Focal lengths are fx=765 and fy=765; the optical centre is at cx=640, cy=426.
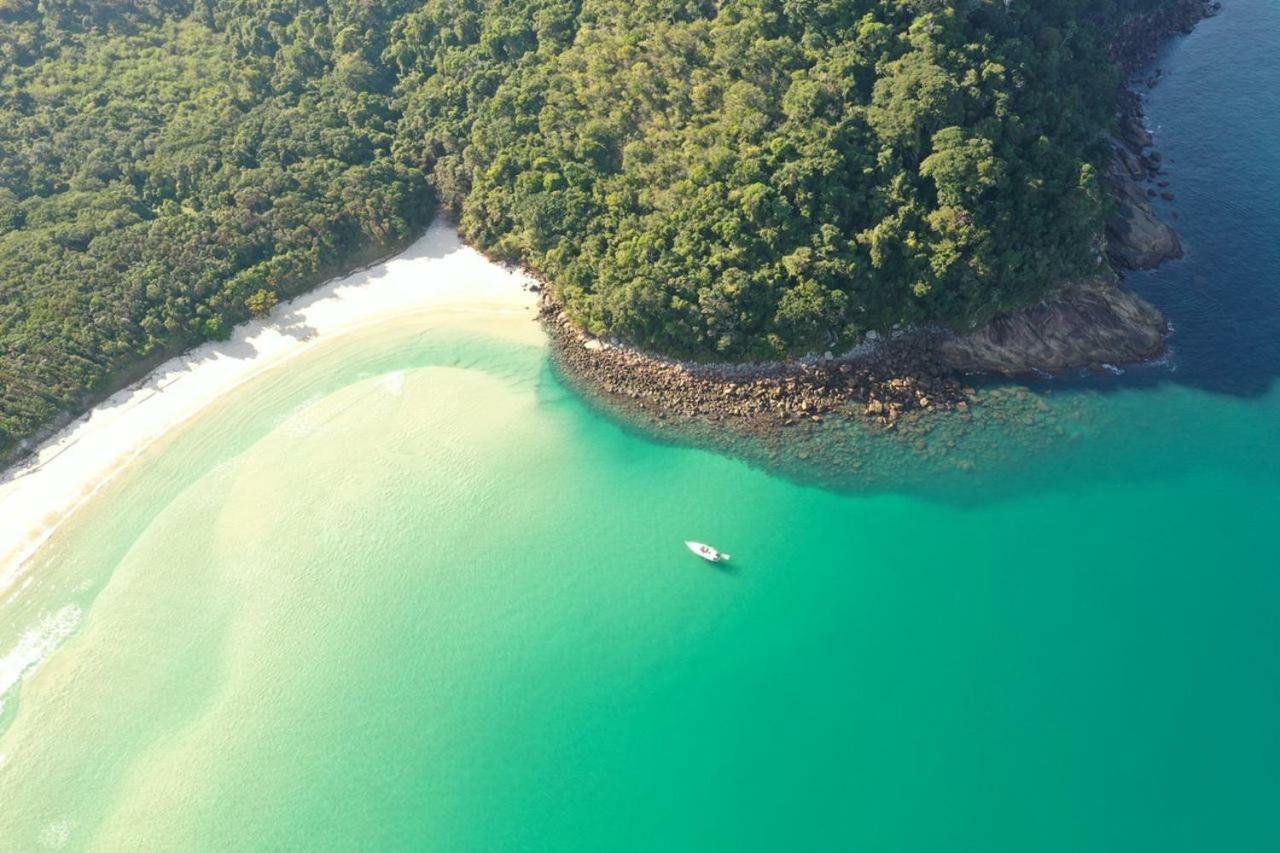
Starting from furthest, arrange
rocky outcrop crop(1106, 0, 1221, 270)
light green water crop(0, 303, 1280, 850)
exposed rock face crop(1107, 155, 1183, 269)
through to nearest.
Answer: rocky outcrop crop(1106, 0, 1221, 270) → exposed rock face crop(1107, 155, 1183, 269) → light green water crop(0, 303, 1280, 850)

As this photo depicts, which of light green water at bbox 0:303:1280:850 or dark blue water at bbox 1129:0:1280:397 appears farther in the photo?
dark blue water at bbox 1129:0:1280:397

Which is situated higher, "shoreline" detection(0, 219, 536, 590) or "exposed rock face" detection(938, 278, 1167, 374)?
"shoreline" detection(0, 219, 536, 590)

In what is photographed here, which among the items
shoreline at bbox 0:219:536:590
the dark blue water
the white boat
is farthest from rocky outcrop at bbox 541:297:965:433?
the dark blue water

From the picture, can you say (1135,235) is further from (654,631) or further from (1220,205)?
(654,631)

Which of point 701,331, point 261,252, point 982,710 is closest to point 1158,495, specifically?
point 982,710

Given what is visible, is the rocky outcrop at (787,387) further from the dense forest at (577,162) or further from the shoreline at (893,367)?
the dense forest at (577,162)

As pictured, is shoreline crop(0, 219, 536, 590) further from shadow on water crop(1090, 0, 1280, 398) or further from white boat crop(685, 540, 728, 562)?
shadow on water crop(1090, 0, 1280, 398)

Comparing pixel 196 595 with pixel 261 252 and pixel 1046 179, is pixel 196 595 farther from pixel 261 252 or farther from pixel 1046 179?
pixel 1046 179
